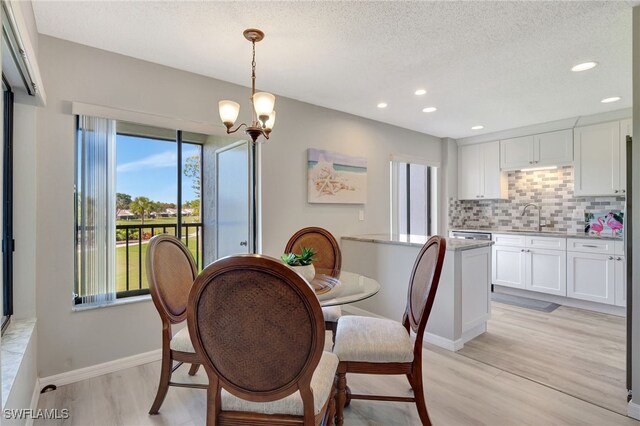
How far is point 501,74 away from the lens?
2.83m

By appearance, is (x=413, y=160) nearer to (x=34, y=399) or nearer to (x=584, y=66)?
(x=584, y=66)

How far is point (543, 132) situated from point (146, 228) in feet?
16.8

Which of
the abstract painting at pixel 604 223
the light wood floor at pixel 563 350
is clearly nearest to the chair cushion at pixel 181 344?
the light wood floor at pixel 563 350

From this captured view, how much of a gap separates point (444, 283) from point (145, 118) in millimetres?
2844

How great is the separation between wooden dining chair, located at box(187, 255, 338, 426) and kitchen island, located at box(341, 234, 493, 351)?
6.84 feet

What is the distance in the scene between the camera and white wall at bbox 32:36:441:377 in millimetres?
2244

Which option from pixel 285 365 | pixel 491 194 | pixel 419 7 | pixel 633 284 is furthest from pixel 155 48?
pixel 491 194

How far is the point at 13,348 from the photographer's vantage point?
1673 millimetres

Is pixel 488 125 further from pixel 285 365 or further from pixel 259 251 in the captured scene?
pixel 285 365

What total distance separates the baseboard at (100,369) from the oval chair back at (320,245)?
1.37m

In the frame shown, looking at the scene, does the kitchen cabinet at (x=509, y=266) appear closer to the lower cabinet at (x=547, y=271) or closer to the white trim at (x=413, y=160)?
the lower cabinet at (x=547, y=271)

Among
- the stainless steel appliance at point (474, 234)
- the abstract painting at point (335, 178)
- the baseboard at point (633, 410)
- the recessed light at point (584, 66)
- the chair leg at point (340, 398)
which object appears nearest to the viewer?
the chair leg at point (340, 398)

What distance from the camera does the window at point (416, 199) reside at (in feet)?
16.2

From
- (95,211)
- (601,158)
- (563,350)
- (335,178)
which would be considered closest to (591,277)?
(601,158)
